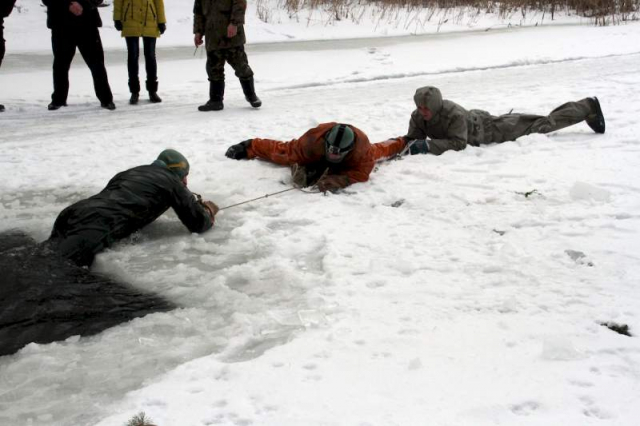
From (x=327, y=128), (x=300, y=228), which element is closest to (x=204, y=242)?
(x=300, y=228)

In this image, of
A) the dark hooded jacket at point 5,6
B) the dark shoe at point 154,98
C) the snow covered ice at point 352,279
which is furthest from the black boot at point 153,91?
the dark hooded jacket at point 5,6

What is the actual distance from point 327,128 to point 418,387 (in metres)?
3.19

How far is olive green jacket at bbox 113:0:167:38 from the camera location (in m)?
8.13

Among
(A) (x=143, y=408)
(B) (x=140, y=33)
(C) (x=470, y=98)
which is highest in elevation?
(B) (x=140, y=33)

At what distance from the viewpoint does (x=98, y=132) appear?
704 cm

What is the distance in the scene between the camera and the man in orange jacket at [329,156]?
547cm

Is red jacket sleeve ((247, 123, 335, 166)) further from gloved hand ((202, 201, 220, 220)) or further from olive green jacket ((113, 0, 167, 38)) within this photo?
olive green jacket ((113, 0, 167, 38))

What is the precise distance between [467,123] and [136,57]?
4.06m

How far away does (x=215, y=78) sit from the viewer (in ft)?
26.2

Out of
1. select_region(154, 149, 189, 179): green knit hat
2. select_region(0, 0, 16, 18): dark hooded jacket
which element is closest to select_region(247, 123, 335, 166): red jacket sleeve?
select_region(154, 149, 189, 179): green knit hat

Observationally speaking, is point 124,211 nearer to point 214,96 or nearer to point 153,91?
point 214,96

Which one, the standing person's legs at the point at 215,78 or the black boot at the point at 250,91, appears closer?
the standing person's legs at the point at 215,78

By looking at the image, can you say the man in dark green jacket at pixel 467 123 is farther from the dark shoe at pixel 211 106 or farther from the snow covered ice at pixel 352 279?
the dark shoe at pixel 211 106

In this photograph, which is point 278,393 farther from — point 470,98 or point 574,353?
point 470,98
